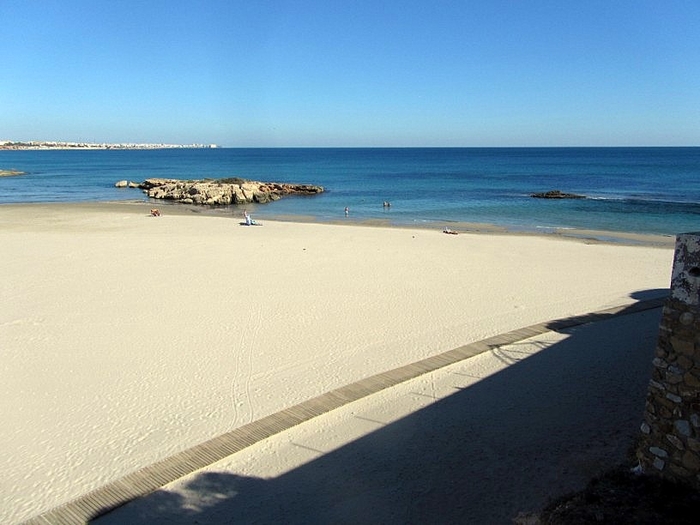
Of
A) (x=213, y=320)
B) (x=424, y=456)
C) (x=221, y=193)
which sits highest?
(x=221, y=193)

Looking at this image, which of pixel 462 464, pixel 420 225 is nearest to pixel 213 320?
pixel 462 464

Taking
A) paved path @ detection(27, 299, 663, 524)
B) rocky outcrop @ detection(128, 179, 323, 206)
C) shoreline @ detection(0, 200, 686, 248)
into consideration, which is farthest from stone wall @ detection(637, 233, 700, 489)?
rocky outcrop @ detection(128, 179, 323, 206)

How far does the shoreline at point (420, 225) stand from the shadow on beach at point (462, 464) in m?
17.8

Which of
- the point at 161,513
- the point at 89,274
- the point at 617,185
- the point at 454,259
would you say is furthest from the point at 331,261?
the point at 617,185

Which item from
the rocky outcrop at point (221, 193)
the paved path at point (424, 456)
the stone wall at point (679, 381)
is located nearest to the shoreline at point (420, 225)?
the rocky outcrop at point (221, 193)

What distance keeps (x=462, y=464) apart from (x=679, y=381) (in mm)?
2851

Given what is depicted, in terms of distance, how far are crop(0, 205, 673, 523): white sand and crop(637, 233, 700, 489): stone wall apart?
499cm

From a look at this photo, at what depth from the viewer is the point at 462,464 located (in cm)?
659

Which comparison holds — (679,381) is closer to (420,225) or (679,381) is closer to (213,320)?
(213,320)

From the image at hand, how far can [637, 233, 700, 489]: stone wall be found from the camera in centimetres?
448

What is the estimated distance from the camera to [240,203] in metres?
41.7

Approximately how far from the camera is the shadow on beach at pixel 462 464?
5785 millimetres

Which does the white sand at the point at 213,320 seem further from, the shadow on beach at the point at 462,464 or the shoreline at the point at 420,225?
the shoreline at the point at 420,225

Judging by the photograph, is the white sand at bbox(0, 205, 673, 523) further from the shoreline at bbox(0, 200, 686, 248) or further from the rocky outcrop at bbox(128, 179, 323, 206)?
the rocky outcrop at bbox(128, 179, 323, 206)
